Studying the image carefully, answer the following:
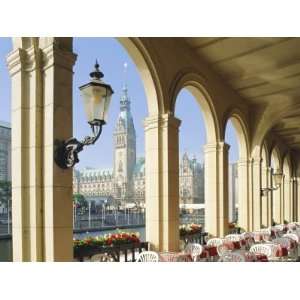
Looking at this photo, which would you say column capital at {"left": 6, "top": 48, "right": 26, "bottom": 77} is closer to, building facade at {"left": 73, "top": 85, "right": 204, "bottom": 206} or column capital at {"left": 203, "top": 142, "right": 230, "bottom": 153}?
column capital at {"left": 203, "top": 142, "right": 230, "bottom": 153}

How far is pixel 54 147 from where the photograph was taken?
5121 mm

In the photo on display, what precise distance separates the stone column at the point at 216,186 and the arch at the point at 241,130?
1452 millimetres

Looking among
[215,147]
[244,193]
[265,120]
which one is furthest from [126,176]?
[215,147]

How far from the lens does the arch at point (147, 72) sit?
756cm

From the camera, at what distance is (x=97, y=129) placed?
458cm

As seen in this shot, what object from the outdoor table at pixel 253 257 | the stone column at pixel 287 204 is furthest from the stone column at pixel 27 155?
the stone column at pixel 287 204

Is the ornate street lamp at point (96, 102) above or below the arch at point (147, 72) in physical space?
below

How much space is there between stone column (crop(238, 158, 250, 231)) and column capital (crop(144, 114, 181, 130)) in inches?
281

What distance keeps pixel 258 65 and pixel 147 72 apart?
4158 millimetres

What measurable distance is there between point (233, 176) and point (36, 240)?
110 feet

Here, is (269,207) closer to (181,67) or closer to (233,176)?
(181,67)

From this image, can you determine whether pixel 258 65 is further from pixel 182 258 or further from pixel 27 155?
pixel 27 155

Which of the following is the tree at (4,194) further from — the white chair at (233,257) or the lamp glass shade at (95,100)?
the lamp glass shade at (95,100)
